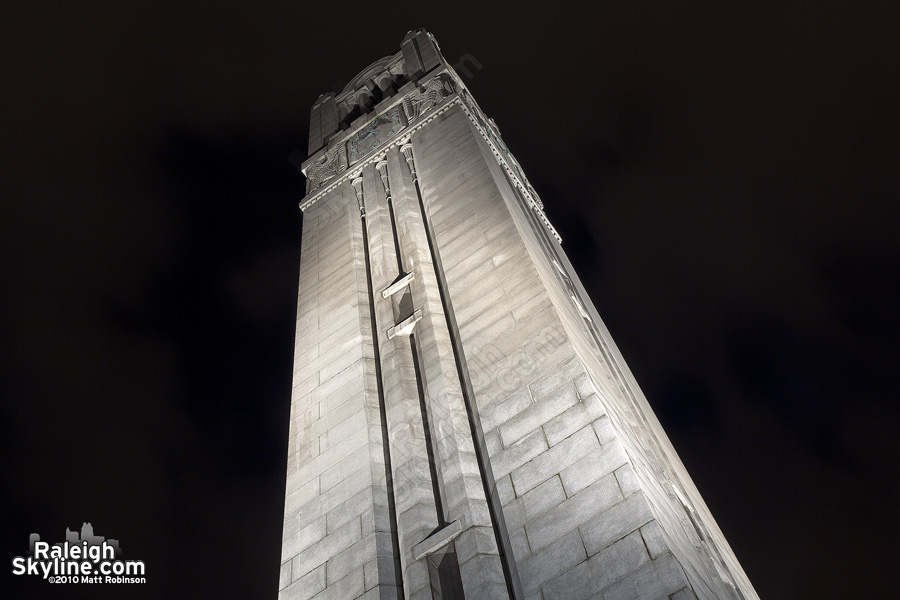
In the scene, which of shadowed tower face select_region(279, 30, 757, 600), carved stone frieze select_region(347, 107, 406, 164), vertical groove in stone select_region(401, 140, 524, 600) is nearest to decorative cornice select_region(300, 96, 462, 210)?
carved stone frieze select_region(347, 107, 406, 164)

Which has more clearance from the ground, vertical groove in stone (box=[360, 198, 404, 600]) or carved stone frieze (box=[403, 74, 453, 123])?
carved stone frieze (box=[403, 74, 453, 123])

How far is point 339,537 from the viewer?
10500 millimetres

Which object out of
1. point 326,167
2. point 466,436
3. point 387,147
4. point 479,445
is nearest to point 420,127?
point 387,147

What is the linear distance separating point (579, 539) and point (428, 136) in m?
14.4

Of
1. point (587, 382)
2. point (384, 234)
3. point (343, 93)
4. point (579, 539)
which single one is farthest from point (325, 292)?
point (343, 93)

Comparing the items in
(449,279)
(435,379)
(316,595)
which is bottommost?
(316,595)

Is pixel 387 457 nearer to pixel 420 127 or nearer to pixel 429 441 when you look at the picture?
pixel 429 441

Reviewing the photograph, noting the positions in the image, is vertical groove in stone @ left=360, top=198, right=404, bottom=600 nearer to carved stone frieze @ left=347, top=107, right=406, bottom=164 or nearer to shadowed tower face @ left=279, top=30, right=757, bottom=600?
shadowed tower face @ left=279, top=30, right=757, bottom=600

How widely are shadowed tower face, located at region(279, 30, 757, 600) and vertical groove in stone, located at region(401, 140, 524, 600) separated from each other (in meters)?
0.04

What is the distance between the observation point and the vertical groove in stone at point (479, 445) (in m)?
8.77

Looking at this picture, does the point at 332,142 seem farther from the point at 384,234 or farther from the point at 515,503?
the point at 515,503

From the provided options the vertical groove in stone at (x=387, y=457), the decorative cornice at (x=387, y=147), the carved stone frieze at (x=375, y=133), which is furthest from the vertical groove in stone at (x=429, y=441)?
the carved stone frieze at (x=375, y=133)

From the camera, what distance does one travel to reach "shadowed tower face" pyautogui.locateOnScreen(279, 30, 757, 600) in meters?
8.27

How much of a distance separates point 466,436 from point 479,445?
313mm
